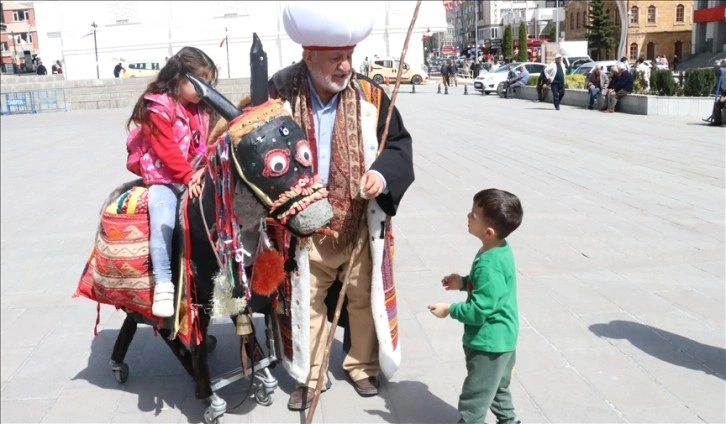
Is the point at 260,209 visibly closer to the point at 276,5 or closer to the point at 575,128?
the point at 575,128

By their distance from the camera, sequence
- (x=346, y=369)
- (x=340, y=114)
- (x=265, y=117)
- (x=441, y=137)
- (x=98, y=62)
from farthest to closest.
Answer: (x=98, y=62), (x=441, y=137), (x=346, y=369), (x=340, y=114), (x=265, y=117)

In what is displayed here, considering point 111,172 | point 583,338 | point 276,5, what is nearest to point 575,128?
point 111,172

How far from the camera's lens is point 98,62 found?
48.6 meters

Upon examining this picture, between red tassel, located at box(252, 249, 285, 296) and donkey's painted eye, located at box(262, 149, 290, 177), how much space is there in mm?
526

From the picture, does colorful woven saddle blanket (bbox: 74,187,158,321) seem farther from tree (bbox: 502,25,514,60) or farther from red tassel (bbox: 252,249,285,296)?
tree (bbox: 502,25,514,60)

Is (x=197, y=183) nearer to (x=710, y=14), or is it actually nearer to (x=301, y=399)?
(x=301, y=399)

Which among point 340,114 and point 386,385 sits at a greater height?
point 340,114

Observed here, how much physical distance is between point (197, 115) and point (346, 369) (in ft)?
4.96

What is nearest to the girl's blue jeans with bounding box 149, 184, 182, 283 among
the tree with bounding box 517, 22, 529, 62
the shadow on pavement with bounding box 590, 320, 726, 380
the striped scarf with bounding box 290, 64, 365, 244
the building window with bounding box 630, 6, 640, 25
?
the striped scarf with bounding box 290, 64, 365, 244

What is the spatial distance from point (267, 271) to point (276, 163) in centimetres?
62

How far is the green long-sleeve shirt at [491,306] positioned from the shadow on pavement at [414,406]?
2.36ft

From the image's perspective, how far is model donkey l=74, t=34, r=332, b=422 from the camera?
268cm

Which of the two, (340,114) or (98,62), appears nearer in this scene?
(340,114)

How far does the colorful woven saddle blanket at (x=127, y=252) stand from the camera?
10.8ft
